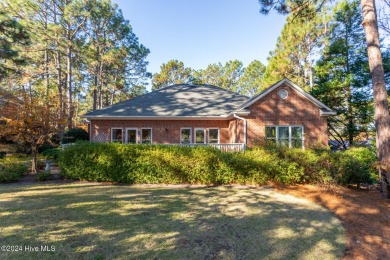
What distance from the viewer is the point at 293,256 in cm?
343

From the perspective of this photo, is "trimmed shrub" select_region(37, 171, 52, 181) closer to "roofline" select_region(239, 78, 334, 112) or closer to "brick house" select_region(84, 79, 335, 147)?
"brick house" select_region(84, 79, 335, 147)

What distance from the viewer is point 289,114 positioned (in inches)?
500

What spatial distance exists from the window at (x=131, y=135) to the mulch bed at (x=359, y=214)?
10667mm

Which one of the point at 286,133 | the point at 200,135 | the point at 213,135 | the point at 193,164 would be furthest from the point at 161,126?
the point at 286,133

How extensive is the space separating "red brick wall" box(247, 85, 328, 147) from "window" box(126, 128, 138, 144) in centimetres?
844

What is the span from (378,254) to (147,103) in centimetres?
1548

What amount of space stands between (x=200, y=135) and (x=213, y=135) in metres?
1.02

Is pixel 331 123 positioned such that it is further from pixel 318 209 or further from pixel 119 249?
pixel 119 249

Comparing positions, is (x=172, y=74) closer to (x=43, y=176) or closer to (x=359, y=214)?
(x=43, y=176)

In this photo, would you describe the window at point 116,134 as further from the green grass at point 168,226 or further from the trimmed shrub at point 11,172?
the green grass at point 168,226

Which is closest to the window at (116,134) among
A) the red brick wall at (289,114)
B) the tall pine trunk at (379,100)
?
the red brick wall at (289,114)

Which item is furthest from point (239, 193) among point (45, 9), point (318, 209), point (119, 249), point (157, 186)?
point (45, 9)

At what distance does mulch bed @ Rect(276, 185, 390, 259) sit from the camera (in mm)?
3732

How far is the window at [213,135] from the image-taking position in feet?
49.9
